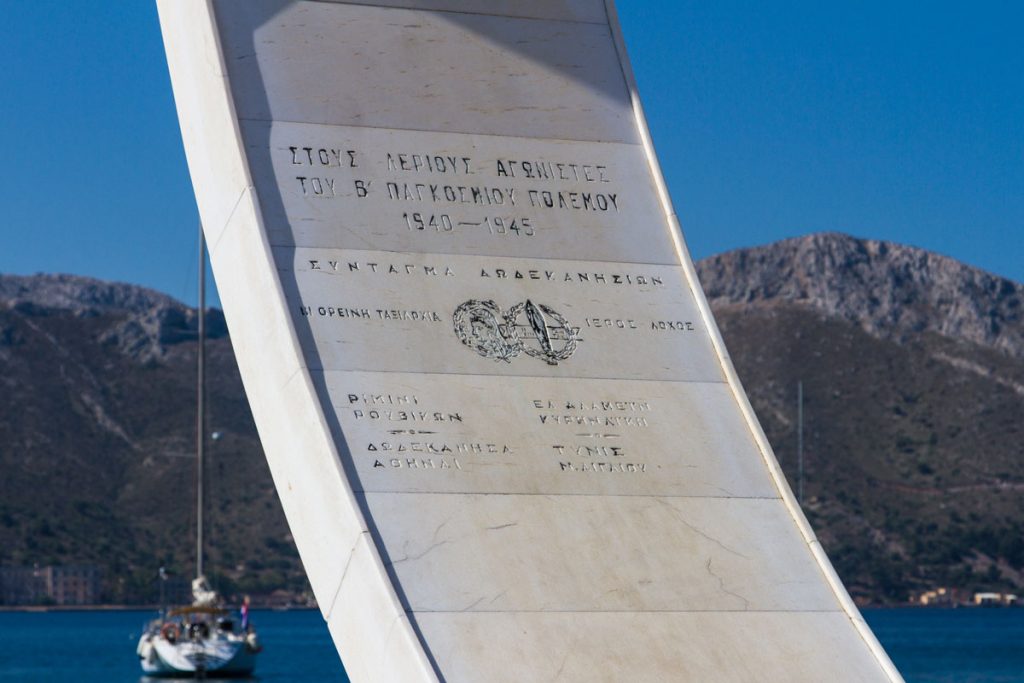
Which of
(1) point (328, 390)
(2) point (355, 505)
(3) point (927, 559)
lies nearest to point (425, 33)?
(1) point (328, 390)

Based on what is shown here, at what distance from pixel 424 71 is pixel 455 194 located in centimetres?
92

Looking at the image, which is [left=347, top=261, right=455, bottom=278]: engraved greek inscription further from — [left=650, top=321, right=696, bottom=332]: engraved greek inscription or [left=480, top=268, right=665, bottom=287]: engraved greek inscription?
[left=650, top=321, right=696, bottom=332]: engraved greek inscription

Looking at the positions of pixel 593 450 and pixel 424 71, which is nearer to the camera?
pixel 593 450

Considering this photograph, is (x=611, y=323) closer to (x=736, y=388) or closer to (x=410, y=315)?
(x=736, y=388)

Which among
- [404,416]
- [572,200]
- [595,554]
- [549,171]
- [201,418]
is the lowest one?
[201,418]

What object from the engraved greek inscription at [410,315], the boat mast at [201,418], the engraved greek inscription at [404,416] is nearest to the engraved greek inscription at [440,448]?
the engraved greek inscription at [404,416]

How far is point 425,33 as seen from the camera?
41.4 ft

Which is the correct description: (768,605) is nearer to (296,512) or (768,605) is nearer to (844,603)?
(844,603)

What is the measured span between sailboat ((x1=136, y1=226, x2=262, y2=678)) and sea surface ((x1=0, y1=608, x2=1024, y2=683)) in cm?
358

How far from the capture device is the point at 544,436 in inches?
448

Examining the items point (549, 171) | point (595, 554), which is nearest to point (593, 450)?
point (595, 554)

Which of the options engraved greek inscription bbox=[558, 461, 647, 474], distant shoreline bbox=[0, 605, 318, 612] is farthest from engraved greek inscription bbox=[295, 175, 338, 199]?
distant shoreline bbox=[0, 605, 318, 612]

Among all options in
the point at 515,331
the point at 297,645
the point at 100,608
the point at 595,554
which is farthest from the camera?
the point at 100,608

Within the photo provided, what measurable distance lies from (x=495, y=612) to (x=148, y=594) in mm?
96221
